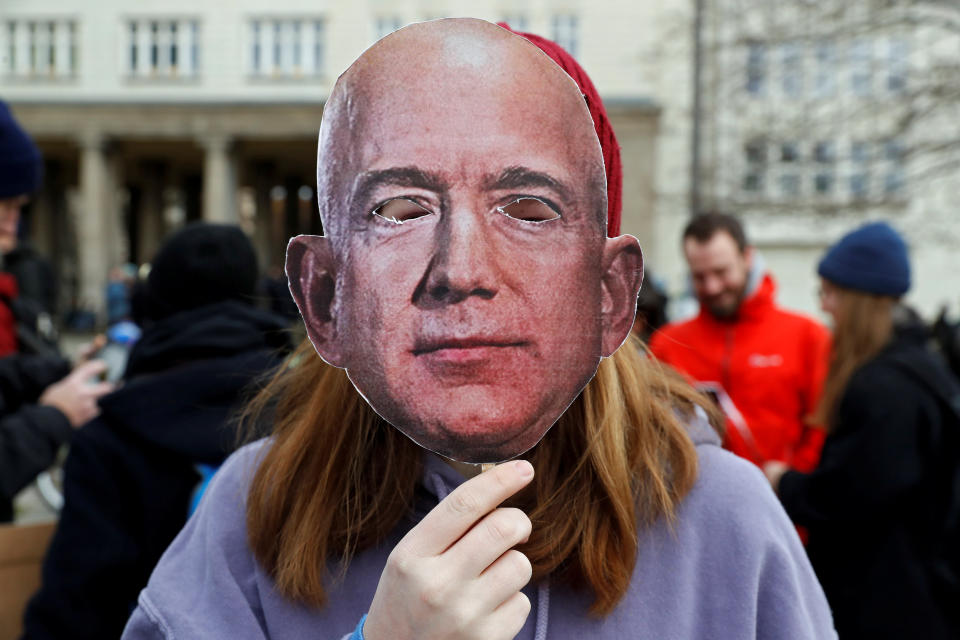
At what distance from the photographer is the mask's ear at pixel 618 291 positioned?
1.14 meters

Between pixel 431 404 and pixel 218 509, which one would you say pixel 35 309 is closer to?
pixel 218 509

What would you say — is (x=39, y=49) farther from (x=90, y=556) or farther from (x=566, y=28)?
(x=90, y=556)

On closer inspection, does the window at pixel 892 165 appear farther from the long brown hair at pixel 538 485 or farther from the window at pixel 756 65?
the long brown hair at pixel 538 485

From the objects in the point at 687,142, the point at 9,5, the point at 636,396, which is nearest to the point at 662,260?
the point at 687,142

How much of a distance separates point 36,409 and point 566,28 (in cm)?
2167

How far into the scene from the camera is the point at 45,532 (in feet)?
7.33

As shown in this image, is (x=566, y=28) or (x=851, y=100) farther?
(x=566, y=28)

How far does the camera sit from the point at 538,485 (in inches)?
50.3

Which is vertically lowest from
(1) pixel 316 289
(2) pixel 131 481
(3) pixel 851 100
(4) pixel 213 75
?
(2) pixel 131 481

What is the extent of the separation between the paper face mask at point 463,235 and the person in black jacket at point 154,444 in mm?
964

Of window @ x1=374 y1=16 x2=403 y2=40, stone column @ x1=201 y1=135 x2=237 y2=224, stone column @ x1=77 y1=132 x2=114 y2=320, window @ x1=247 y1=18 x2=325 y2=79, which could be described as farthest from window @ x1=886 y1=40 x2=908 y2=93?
stone column @ x1=77 y1=132 x2=114 y2=320

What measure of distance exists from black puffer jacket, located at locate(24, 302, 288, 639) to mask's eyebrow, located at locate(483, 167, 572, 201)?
1.18 m

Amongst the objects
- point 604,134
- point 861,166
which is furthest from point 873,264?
point 861,166

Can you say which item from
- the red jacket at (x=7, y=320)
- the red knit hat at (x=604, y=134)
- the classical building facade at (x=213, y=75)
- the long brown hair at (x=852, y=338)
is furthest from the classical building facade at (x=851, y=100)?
the classical building facade at (x=213, y=75)
